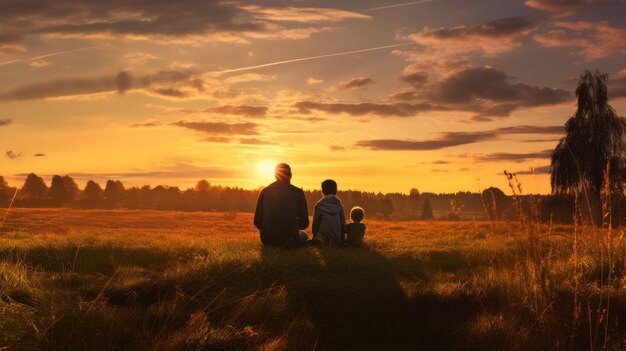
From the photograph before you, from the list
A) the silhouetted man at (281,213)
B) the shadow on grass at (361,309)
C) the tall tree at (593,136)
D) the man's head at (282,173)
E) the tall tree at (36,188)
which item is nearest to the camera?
the shadow on grass at (361,309)

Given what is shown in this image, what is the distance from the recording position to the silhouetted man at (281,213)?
12.4 meters

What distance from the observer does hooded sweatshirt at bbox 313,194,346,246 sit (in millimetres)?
13062

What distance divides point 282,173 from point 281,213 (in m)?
0.95

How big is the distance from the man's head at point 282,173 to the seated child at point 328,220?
38.1 inches

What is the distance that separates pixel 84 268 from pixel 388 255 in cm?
591

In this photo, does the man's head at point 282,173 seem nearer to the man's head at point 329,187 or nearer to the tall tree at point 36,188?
the man's head at point 329,187

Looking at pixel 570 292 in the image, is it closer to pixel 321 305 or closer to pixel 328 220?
pixel 321 305

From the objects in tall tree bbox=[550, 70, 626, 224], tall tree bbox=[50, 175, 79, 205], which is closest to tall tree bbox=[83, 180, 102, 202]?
tall tree bbox=[50, 175, 79, 205]

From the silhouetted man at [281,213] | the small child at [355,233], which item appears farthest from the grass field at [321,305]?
the small child at [355,233]

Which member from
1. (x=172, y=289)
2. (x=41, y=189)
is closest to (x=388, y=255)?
(x=172, y=289)

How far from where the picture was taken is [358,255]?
1063cm

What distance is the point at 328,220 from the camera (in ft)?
43.0

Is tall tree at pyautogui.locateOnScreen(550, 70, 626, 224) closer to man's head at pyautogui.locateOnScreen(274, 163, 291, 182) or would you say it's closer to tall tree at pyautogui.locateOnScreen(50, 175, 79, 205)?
man's head at pyautogui.locateOnScreen(274, 163, 291, 182)

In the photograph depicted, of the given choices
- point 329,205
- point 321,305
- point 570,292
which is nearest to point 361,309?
point 321,305
